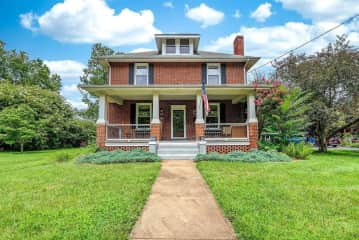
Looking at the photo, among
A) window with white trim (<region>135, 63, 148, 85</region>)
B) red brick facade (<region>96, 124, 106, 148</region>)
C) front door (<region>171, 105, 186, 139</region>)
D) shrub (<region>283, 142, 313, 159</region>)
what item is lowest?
shrub (<region>283, 142, 313, 159</region>)

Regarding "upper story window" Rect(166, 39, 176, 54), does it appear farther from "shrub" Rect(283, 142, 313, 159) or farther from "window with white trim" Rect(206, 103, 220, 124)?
"shrub" Rect(283, 142, 313, 159)

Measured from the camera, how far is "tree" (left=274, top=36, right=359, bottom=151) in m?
15.8

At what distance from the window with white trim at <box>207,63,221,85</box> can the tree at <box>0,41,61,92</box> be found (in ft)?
102

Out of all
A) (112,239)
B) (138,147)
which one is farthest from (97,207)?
(138,147)

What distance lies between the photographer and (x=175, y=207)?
4.40m

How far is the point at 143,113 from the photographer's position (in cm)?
1505

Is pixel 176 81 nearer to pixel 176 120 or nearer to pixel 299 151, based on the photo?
pixel 176 120

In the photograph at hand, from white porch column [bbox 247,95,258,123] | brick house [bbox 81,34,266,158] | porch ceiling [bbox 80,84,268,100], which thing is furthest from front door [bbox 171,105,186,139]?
white porch column [bbox 247,95,258,123]

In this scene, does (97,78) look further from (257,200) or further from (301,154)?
(257,200)

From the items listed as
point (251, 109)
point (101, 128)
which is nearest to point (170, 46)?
point (251, 109)

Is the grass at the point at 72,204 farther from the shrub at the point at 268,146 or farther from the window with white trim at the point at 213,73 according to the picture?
the window with white trim at the point at 213,73

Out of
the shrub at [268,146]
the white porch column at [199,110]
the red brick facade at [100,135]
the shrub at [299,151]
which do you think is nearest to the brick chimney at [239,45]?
the white porch column at [199,110]

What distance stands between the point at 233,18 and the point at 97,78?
18127 mm

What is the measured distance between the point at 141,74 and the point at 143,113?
2.47 meters
